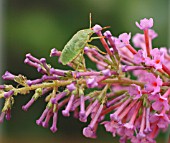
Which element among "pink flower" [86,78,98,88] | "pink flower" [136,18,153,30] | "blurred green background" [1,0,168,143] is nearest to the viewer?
"pink flower" [86,78,98,88]

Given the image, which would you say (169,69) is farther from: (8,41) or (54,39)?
(8,41)

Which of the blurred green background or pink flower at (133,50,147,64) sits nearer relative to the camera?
pink flower at (133,50,147,64)

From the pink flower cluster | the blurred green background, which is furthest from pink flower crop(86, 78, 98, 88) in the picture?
the blurred green background

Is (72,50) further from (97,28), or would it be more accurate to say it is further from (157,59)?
(157,59)

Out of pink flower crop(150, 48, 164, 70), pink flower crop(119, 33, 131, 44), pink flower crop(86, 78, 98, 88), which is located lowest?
pink flower crop(86, 78, 98, 88)

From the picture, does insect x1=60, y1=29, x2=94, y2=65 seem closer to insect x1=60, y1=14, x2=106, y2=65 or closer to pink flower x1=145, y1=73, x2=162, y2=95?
insect x1=60, y1=14, x2=106, y2=65

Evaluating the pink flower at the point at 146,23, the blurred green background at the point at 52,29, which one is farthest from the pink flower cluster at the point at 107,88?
the blurred green background at the point at 52,29

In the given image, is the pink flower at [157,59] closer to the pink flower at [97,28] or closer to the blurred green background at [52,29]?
the pink flower at [97,28]

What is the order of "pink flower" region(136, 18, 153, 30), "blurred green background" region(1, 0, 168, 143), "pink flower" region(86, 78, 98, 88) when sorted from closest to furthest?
"pink flower" region(86, 78, 98, 88)
"pink flower" region(136, 18, 153, 30)
"blurred green background" region(1, 0, 168, 143)
